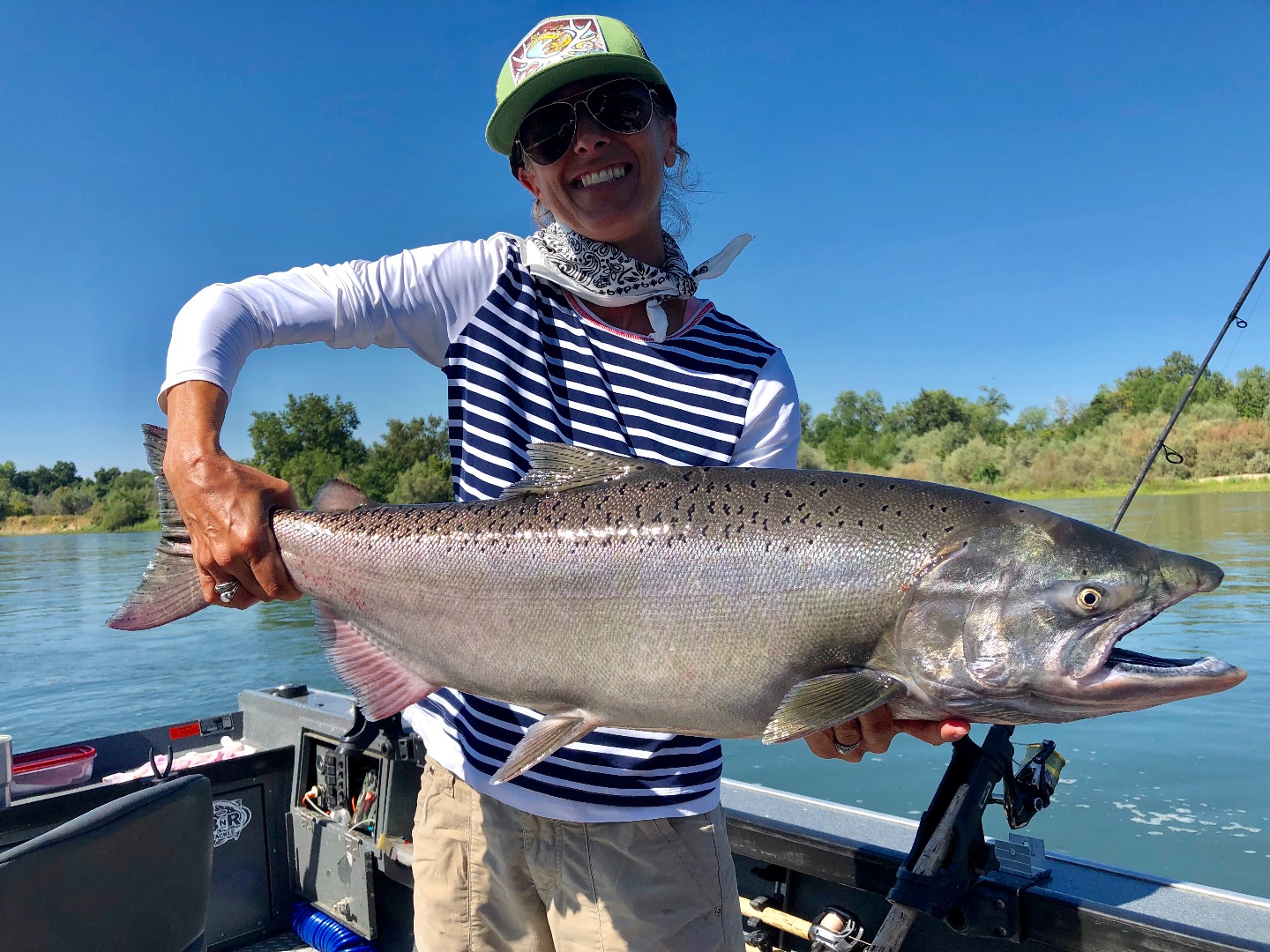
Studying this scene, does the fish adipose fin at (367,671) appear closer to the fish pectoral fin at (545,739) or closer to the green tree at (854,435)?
the fish pectoral fin at (545,739)

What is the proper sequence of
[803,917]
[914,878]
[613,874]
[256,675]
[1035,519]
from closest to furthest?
[1035,519]
[613,874]
[914,878]
[803,917]
[256,675]

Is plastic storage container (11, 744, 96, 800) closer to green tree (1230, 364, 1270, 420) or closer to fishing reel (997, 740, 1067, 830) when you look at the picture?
fishing reel (997, 740, 1067, 830)

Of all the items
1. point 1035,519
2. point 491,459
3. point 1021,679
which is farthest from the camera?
point 491,459

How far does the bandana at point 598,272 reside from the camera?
8.12 ft

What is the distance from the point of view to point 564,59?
250 cm

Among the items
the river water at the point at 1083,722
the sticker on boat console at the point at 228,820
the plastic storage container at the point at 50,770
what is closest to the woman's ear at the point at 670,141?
the sticker on boat console at the point at 228,820

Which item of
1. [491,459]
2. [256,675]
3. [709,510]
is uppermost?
[491,459]

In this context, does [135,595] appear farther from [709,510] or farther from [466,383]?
[709,510]

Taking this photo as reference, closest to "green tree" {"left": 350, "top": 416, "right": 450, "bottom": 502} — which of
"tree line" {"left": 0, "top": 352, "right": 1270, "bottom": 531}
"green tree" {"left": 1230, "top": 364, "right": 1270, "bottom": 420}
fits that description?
"tree line" {"left": 0, "top": 352, "right": 1270, "bottom": 531}

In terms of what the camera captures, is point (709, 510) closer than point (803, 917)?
Yes

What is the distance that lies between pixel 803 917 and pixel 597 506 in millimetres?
2735

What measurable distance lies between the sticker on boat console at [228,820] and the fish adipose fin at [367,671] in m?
3.54

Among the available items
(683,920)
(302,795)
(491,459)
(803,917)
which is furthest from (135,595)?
(302,795)

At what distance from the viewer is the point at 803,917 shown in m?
3.93
